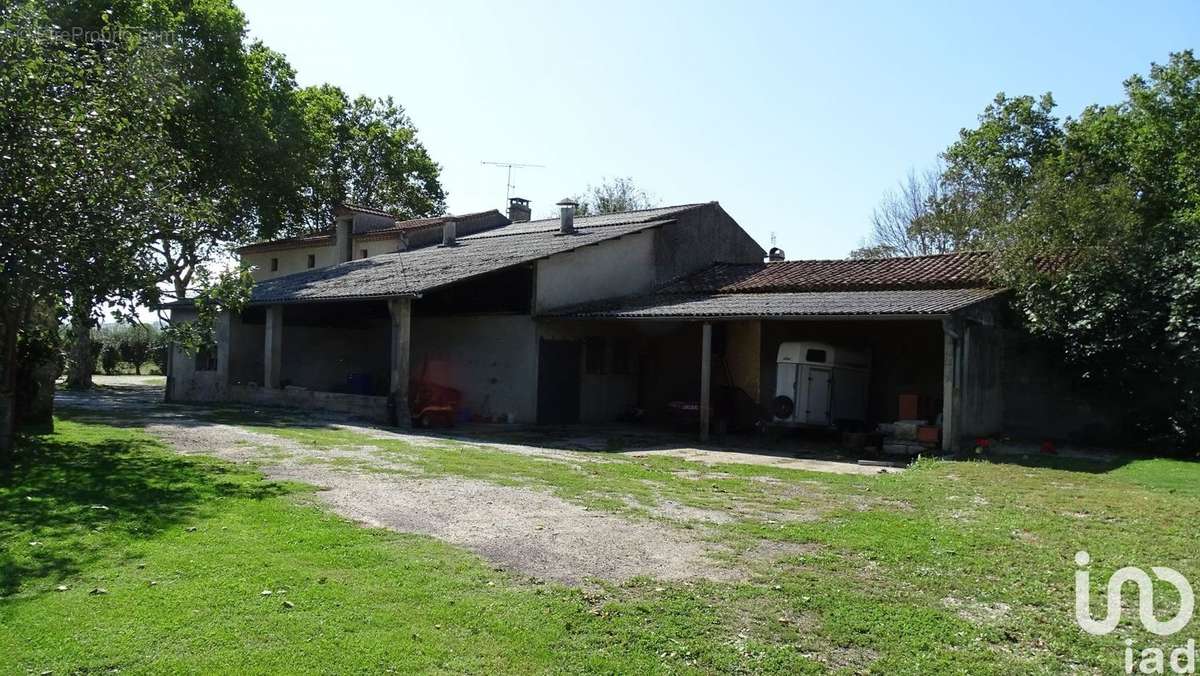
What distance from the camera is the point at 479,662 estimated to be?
4.20 m

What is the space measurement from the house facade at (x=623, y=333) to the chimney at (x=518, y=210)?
6.75 m

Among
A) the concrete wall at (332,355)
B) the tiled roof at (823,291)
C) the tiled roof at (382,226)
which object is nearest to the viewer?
the tiled roof at (823,291)

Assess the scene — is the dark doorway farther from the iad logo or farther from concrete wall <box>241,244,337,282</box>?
concrete wall <box>241,244,337,282</box>

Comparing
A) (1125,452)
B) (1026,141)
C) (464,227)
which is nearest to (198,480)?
(1125,452)

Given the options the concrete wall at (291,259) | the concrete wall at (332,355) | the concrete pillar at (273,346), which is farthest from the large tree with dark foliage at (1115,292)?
the concrete wall at (291,259)

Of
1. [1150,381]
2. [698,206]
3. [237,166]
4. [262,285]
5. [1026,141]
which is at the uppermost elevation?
[1026,141]

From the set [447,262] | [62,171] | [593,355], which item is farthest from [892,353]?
[62,171]

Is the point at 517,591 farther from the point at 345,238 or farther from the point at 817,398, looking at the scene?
the point at 345,238

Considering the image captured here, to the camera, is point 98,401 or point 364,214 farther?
point 364,214

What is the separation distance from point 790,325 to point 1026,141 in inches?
647

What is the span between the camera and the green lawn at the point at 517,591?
4320 mm

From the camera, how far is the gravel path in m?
6.06

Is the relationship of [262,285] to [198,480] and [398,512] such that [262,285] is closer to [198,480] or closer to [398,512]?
[198,480]

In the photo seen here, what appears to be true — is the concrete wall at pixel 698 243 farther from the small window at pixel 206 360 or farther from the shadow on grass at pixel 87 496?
the shadow on grass at pixel 87 496
